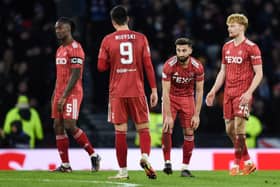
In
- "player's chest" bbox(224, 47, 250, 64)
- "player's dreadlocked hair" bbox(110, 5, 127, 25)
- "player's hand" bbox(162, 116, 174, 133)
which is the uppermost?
"player's dreadlocked hair" bbox(110, 5, 127, 25)

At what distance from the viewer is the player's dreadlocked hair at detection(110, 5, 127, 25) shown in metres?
13.5

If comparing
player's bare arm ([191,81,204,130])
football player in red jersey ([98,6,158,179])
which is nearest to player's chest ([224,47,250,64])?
player's bare arm ([191,81,204,130])

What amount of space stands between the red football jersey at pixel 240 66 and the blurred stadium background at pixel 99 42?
6.15m

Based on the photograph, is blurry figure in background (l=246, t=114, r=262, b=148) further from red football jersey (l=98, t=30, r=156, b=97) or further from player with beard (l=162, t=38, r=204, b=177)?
red football jersey (l=98, t=30, r=156, b=97)

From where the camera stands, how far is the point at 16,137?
2053 centimetres

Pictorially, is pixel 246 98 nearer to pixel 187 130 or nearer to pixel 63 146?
pixel 187 130

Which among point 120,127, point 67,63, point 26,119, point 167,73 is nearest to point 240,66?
point 167,73

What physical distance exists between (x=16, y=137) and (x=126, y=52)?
24.4 feet

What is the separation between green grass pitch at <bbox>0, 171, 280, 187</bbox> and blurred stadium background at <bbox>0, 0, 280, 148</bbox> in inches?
236

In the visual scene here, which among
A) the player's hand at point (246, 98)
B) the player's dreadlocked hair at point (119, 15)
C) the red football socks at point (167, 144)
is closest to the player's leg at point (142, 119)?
the player's dreadlocked hair at point (119, 15)

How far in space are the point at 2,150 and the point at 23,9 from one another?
6965 mm

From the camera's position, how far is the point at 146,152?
13570 millimetres

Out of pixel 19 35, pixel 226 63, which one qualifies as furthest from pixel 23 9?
pixel 226 63

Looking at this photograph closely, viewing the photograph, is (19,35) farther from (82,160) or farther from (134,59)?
(134,59)
